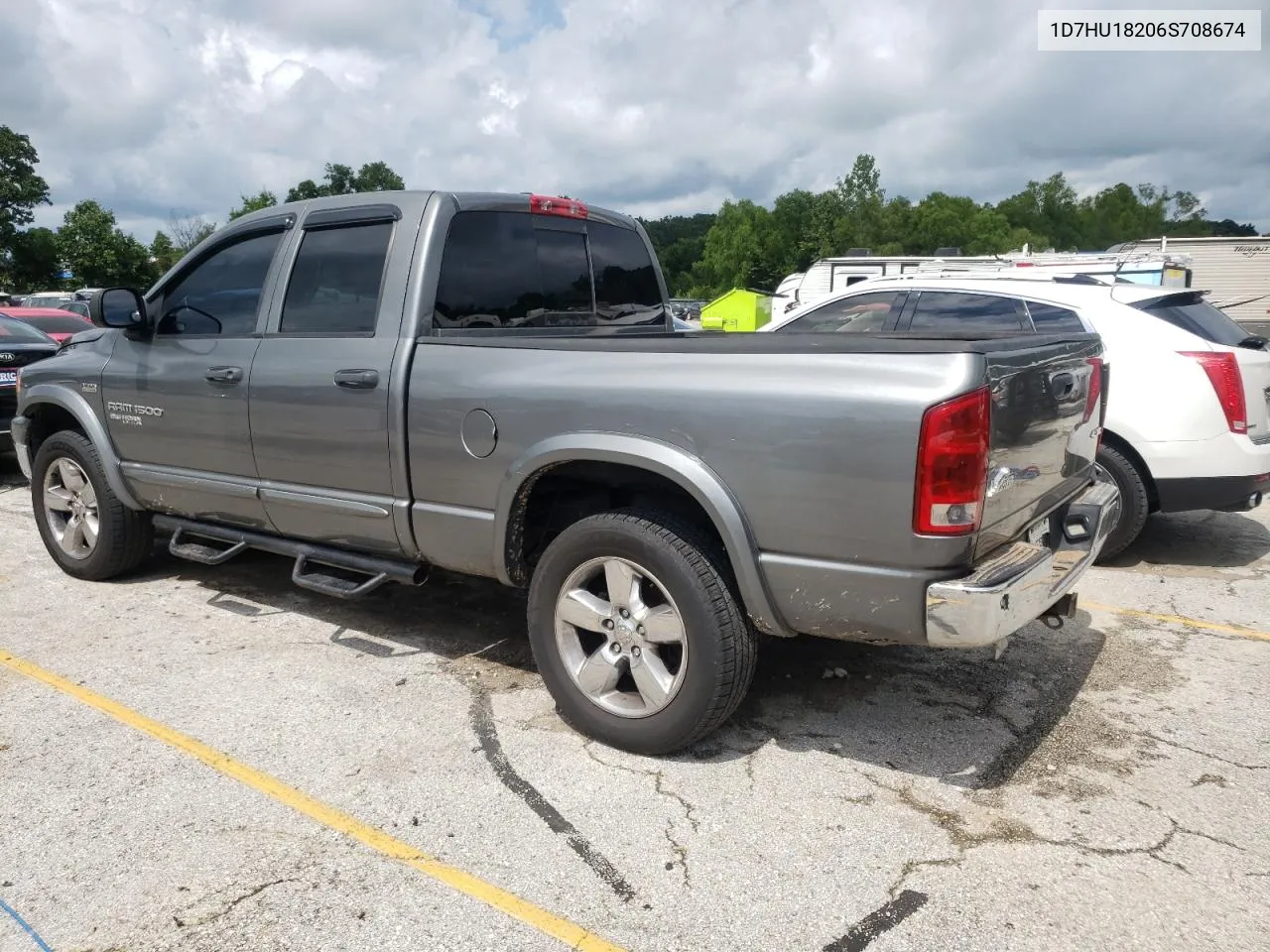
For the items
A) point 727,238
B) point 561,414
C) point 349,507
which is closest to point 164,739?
point 349,507

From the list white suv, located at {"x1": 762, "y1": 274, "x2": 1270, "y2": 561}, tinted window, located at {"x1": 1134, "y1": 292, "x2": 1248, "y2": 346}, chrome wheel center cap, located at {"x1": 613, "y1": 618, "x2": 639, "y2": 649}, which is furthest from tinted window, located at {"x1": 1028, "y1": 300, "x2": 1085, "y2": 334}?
chrome wheel center cap, located at {"x1": 613, "y1": 618, "x2": 639, "y2": 649}

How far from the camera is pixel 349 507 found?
393 centimetres

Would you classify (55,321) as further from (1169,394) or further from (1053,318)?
(1169,394)

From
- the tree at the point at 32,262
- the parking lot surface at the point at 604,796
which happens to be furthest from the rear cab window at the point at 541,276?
the tree at the point at 32,262

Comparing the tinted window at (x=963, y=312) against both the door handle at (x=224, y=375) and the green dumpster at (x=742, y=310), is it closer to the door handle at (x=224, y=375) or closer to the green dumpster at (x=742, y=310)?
the door handle at (x=224, y=375)

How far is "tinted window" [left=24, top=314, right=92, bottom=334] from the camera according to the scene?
44.1 ft

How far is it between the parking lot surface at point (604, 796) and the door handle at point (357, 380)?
4.10 feet

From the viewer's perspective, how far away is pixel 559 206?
4422 millimetres

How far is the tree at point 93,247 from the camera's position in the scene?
53.6 m

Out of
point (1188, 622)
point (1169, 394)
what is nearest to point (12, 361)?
point (1169, 394)

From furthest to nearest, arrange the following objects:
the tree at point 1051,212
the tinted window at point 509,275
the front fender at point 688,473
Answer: the tree at point 1051,212 < the tinted window at point 509,275 < the front fender at point 688,473

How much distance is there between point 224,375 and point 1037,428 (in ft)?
11.2

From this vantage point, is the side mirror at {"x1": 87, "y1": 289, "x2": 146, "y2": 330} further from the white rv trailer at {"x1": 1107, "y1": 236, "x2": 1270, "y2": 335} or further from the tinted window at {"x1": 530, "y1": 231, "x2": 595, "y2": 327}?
the white rv trailer at {"x1": 1107, "y1": 236, "x2": 1270, "y2": 335}

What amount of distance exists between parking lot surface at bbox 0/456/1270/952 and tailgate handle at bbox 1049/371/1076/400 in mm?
1277
